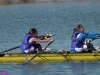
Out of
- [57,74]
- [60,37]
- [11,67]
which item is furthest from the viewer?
[60,37]

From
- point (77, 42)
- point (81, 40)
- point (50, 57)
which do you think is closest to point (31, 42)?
point (50, 57)

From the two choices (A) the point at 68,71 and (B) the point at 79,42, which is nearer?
(A) the point at 68,71

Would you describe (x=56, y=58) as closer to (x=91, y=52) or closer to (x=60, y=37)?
(x=91, y=52)

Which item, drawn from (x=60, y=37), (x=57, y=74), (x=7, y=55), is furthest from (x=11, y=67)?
(x=60, y=37)

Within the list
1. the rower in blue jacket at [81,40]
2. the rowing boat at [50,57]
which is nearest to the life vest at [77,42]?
the rower in blue jacket at [81,40]

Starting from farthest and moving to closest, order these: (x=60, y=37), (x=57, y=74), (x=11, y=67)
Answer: (x=60, y=37), (x=11, y=67), (x=57, y=74)

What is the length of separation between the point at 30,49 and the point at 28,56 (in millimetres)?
423

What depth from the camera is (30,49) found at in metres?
20.5

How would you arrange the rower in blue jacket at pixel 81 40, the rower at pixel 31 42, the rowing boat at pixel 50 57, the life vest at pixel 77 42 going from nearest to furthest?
the rowing boat at pixel 50 57 → the rower at pixel 31 42 → the rower in blue jacket at pixel 81 40 → the life vest at pixel 77 42

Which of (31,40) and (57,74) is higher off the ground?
(31,40)

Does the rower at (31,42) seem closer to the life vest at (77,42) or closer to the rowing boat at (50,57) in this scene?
the rowing boat at (50,57)

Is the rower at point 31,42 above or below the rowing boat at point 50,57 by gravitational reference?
above

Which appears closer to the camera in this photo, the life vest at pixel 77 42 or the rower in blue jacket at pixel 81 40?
the rower in blue jacket at pixel 81 40

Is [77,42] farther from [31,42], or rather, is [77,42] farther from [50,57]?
[31,42]
